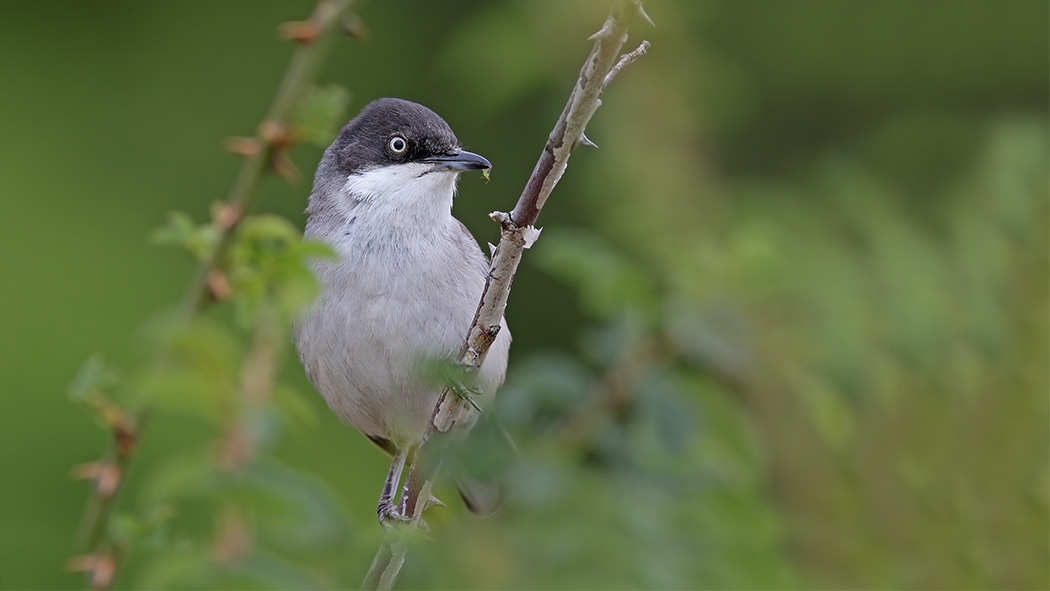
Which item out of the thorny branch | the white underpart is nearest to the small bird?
the white underpart

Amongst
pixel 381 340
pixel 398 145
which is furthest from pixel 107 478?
pixel 398 145

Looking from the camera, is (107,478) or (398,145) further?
(398,145)

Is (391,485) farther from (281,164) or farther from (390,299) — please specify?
(281,164)

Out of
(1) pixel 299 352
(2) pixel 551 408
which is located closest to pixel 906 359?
(2) pixel 551 408

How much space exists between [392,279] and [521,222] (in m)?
1.22

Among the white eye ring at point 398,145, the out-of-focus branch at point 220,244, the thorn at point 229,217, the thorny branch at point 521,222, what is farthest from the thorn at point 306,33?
the white eye ring at point 398,145

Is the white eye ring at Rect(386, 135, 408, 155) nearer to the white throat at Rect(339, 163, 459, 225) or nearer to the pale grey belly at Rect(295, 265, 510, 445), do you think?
the white throat at Rect(339, 163, 459, 225)

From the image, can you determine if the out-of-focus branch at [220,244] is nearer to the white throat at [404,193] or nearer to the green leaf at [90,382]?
the green leaf at [90,382]

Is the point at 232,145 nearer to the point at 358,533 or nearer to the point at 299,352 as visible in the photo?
the point at 358,533

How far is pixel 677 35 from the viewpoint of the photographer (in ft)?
10.2

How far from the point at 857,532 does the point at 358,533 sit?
1.05 m

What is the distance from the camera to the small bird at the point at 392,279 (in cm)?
267

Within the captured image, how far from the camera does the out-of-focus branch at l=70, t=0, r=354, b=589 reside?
1.22 metres

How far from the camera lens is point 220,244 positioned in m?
1.24
